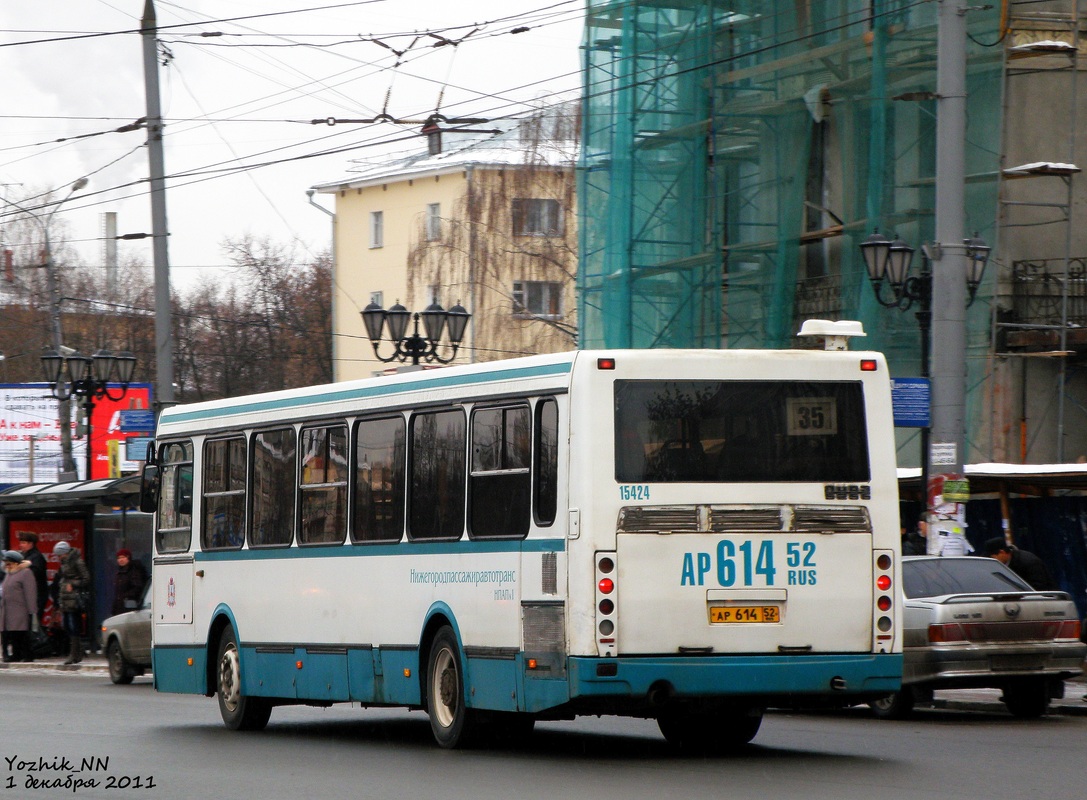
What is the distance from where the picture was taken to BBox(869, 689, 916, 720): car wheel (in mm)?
16244

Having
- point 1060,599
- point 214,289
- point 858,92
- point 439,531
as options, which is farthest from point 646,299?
point 214,289

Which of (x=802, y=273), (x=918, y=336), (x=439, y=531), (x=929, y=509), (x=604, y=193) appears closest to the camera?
(x=439, y=531)

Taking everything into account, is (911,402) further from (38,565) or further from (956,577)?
(38,565)

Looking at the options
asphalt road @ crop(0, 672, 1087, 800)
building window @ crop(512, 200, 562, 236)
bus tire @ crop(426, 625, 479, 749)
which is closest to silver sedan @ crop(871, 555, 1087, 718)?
asphalt road @ crop(0, 672, 1087, 800)

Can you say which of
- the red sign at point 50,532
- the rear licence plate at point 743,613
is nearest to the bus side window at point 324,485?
the rear licence plate at point 743,613

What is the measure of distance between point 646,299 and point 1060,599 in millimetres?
16135

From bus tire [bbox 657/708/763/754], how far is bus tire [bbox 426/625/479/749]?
1.41m

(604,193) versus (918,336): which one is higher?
(604,193)

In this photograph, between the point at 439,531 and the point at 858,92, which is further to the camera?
the point at 858,92

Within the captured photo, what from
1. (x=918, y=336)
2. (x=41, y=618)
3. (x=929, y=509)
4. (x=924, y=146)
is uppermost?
(x=924, y=146)

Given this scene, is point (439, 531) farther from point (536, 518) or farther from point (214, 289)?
point (214, 289)

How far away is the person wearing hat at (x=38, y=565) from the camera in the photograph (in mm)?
28766

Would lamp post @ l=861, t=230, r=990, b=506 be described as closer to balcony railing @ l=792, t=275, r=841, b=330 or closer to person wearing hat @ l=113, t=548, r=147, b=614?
balcony railing @ l=792, t=275, r=841, b=330

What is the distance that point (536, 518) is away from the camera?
1202 cm
